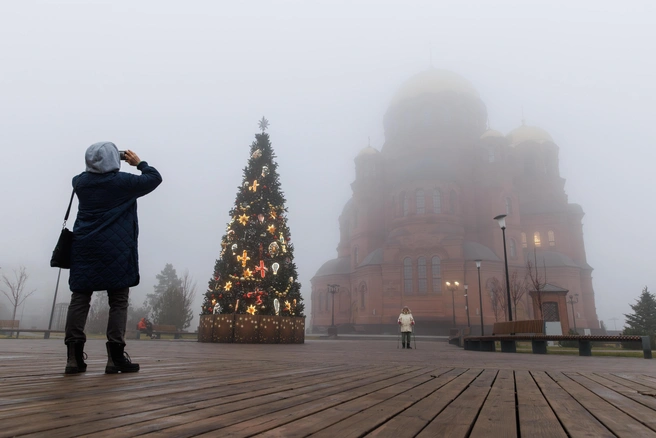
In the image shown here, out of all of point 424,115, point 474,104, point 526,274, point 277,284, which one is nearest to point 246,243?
point 277,284

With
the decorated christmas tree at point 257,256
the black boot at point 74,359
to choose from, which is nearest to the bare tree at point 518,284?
the decorated christmas tree at point 257,256

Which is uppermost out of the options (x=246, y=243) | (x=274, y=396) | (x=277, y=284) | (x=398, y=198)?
(x=398, y=198)

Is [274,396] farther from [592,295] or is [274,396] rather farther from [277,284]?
[592,295]

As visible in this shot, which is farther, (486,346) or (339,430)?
(486,346)

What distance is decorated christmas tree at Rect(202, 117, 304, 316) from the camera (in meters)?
17.1

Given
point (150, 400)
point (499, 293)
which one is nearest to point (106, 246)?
point (150, 400)

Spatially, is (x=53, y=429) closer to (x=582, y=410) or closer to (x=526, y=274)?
(x=582, y=410)

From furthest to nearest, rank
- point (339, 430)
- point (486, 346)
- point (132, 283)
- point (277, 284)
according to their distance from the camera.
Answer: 1. point (277, 284)
2. point (486, 346)
3. point (132, 283)
4. point (339, 430)

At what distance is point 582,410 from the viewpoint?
2.30m

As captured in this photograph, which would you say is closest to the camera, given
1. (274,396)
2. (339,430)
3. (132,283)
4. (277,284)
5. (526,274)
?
(339,430)

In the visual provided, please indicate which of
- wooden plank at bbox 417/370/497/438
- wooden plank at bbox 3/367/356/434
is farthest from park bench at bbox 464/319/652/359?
wooden plank at bbox 3/367/356/434

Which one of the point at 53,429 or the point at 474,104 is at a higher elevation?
the point at 474,104

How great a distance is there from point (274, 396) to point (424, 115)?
55163 millimetres

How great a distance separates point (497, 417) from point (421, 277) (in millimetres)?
41934
